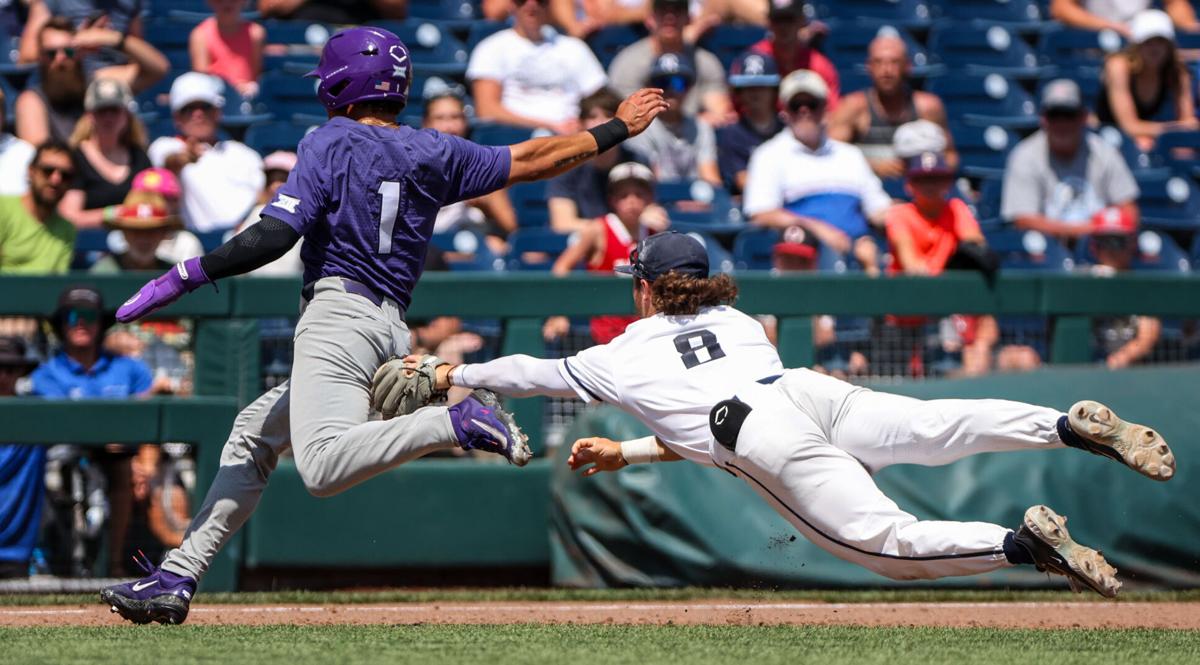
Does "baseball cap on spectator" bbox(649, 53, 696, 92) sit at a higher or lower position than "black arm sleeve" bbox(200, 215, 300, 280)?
higher

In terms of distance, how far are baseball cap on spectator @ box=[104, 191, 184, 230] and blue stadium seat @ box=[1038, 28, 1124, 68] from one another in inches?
253

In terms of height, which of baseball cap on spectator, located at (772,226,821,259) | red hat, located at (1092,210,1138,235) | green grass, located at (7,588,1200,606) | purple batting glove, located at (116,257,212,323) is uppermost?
red hat, located at (1092,210,1138,235)

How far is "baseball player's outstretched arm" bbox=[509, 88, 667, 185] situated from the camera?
5.01 m

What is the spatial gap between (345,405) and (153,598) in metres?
0.93

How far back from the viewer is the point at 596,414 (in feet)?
23.2

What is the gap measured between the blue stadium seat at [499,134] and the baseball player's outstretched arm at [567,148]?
4.01m

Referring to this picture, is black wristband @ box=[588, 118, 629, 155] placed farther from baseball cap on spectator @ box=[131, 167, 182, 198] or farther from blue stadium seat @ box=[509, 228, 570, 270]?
baseball cap on spectator @ box=[131, 167, 182, 198]

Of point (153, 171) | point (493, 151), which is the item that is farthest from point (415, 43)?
point (493, 151)

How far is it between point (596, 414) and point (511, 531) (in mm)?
677

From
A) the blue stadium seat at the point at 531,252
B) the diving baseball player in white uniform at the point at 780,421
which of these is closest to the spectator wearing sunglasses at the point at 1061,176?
the blue stadium seat at the point at 531,252

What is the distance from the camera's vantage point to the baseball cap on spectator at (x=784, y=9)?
9.70 m

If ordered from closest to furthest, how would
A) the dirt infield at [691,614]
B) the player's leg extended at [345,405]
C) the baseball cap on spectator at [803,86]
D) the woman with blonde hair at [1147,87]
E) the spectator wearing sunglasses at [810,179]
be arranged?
the player's leg extended at [345,405] < the dirt infield at [691,614] < the spectator wearing sunglasses at [810,179] < the baseball cap on spectator at [803,86] < the woman with blonde hair at [1147,87]

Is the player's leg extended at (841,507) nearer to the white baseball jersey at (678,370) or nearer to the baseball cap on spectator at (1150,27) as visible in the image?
the white baseball jersey at (678,370)

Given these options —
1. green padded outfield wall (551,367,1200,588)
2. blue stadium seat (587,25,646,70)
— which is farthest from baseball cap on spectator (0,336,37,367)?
blue stadium seat (587,25,646,70)
